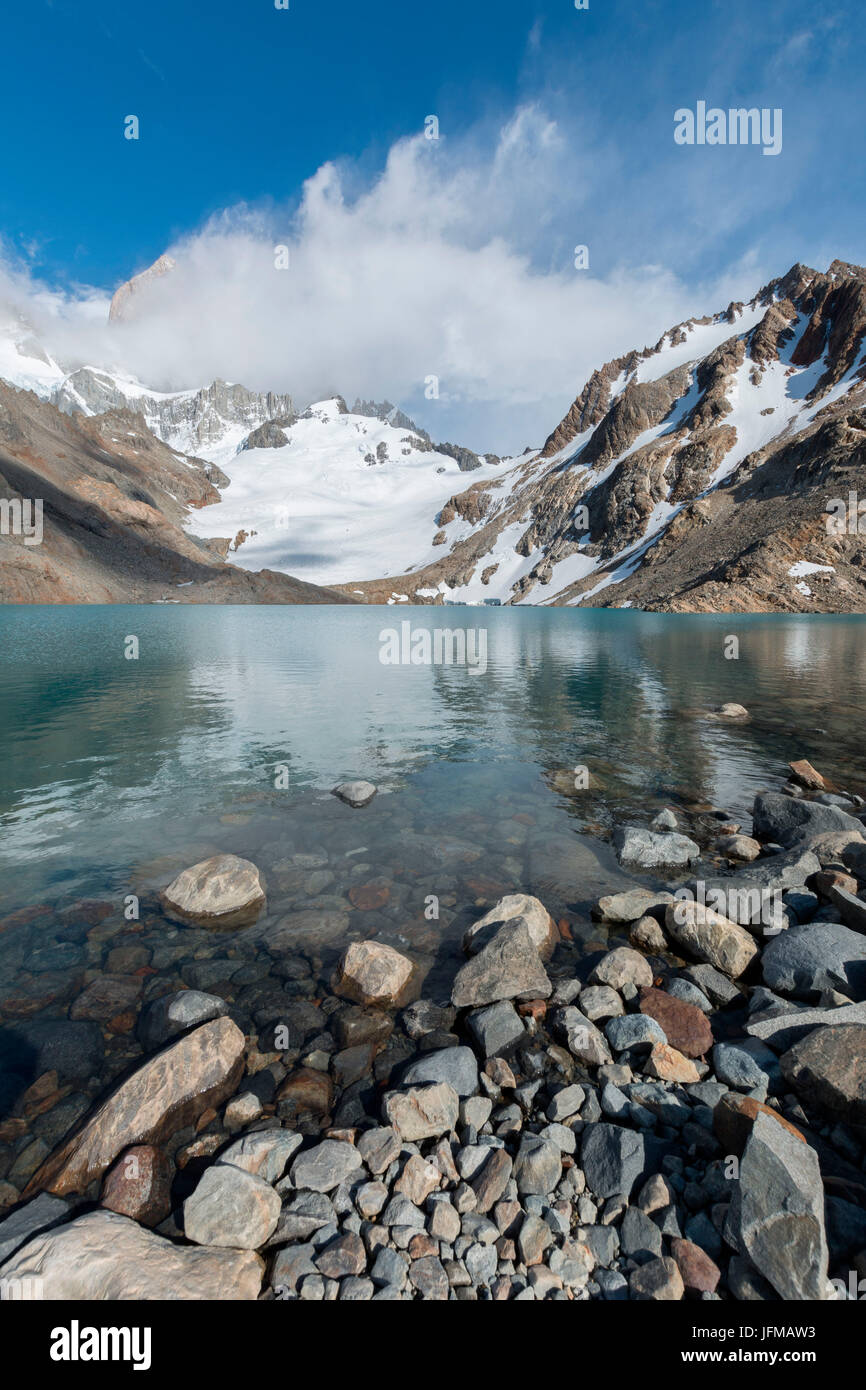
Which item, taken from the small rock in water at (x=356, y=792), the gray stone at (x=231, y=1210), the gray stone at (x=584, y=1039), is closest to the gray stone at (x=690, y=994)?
the gray stone at (x=584, y=1039)

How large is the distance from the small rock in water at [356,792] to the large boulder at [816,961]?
974 centimetres

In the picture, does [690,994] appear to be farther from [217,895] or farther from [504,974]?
[217,895]

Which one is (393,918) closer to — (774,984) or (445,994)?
(445,994)

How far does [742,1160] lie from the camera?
14.0ft

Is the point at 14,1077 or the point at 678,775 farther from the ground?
the point at 678,775

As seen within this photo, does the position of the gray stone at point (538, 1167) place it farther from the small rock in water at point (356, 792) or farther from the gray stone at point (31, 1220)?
the small rock in water at point (356, 792)

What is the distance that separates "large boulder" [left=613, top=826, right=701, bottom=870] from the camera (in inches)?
453

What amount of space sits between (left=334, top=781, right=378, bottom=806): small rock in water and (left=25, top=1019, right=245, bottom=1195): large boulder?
28.4 ft

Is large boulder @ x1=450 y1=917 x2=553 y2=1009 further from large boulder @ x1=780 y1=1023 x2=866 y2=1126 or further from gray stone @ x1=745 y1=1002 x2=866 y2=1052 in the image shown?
large boulder @ x1=780 y1=1023 x2=866 y2=1126

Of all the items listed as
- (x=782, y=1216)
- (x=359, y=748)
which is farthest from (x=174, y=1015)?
(x=359, y=748)
